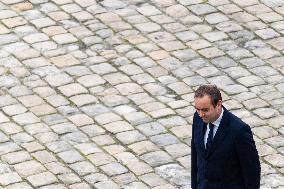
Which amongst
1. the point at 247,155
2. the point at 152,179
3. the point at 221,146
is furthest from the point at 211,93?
the point at 152,179

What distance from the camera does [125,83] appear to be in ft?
34.7

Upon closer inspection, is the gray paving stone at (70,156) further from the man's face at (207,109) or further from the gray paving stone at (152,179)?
the man's face at (207,109)

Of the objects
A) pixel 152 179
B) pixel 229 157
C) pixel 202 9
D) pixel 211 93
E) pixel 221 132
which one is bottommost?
pixel 152 179

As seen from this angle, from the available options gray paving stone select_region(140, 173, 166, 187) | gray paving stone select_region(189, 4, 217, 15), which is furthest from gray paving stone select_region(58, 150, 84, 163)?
gray paving stone select_region(189, 4, 217, 15)

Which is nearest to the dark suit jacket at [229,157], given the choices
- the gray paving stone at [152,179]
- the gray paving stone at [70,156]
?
the gray paving stone at [152,179]

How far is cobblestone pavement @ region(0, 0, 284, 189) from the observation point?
30.2ft

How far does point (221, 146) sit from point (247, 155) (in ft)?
0.74

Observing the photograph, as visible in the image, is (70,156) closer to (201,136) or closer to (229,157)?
(201,136)

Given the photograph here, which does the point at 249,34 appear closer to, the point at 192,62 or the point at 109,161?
the point at 192,62

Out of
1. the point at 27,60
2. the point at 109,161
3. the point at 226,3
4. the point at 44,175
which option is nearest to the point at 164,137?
the point at 109,161

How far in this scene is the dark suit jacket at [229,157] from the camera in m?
6.92

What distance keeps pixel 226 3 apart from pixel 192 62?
1.63 metres

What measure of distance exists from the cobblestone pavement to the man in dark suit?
1.80 meters

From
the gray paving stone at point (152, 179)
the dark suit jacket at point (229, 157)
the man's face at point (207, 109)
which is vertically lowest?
the gray paving stone at point (152, 179)
